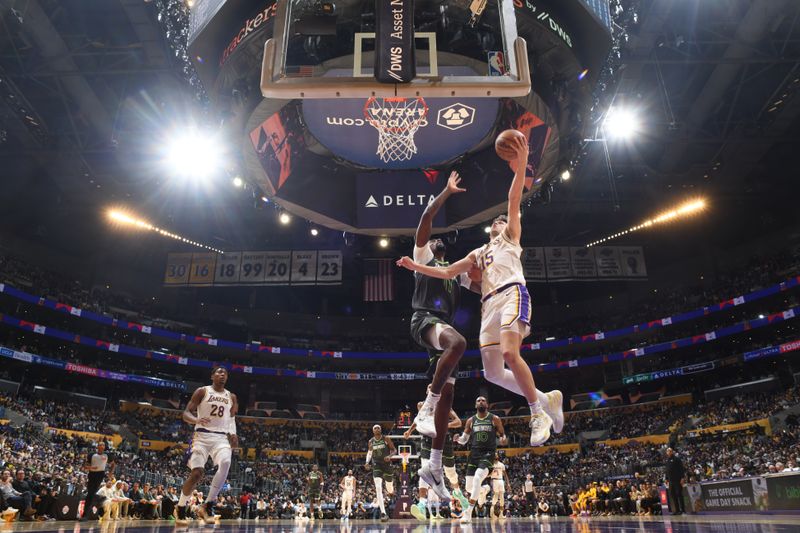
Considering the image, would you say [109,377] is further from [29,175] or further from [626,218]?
[626,218]

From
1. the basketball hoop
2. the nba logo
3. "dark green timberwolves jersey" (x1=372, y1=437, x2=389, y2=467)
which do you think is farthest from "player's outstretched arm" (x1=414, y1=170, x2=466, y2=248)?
"dark green timberwolves jersey" (x1=372, y1=437, x2=389, y2=467)

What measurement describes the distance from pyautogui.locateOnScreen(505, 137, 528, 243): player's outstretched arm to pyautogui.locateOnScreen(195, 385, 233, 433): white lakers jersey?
15.2ft

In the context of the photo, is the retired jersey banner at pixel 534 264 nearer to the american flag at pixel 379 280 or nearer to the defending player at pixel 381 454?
the american flag at pixel 379 280

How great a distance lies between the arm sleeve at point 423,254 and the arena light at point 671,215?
27.5m

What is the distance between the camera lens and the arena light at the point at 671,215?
1164 inches

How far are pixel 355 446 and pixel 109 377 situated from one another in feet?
53.2

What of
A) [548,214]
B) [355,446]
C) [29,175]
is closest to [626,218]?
[548,214]

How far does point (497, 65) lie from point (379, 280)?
74.1ft

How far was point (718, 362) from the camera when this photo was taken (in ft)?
110

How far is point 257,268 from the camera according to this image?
3316 cm

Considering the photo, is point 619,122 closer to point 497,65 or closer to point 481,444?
point 481,444

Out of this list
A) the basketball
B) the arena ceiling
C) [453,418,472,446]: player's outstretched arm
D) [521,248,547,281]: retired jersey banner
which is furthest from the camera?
[521,248,547,281]: retired jersey banner

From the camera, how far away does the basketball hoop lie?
36.0 feet

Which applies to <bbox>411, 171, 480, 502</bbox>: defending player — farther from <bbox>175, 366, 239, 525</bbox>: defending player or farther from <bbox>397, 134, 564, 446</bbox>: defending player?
<bbox>175, 366, 239, 525</bbox>: defending player
